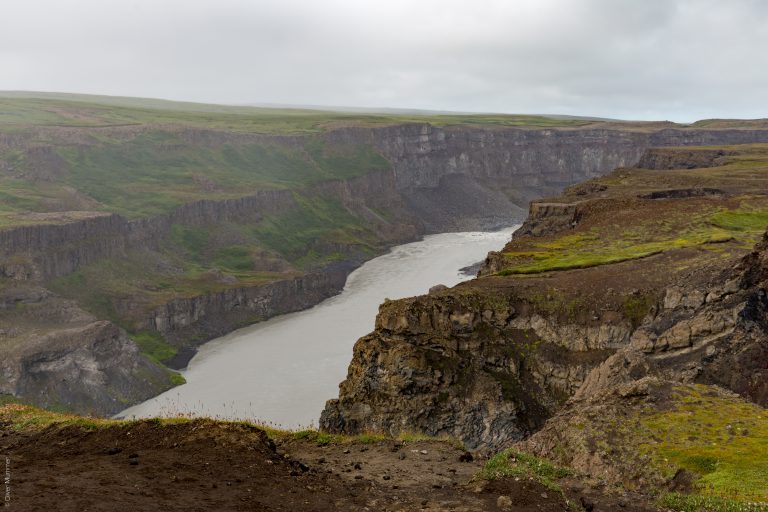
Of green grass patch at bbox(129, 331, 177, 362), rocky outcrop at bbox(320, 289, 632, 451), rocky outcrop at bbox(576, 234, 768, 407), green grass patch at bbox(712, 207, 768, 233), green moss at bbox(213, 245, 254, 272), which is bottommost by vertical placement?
green grass patch at bbox(129, 331, 177, 362)

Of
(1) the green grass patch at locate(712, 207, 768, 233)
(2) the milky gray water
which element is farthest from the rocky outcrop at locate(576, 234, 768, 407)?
(2) the milky gray water

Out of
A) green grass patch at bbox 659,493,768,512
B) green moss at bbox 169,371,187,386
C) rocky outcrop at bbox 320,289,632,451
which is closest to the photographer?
green grass patch at bbox 659,493,768,512

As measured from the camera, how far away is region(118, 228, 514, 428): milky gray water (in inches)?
3334

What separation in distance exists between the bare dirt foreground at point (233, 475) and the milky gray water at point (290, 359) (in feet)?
96.6

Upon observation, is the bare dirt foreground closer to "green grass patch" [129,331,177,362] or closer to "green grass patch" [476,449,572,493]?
"green grass patch" [476,449,572,493]

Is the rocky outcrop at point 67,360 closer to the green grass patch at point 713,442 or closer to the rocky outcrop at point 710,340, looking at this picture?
the rocky outcrop at point 710,340

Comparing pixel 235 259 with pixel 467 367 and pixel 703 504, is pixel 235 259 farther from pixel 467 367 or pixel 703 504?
pixel 703 504

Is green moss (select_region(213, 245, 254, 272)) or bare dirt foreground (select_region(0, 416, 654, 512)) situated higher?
bare dirt foreground (select_region(0, 416, 654, 512))

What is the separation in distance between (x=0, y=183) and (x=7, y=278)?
208 feet

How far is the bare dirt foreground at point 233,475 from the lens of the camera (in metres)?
19.8

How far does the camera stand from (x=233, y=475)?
21797mm

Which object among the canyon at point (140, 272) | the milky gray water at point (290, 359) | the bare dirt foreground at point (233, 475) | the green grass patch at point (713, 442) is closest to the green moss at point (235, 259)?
the canyon at point (140, 272)

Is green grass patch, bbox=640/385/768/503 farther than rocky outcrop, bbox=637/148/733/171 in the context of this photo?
No

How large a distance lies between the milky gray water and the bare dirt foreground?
1159 inches
